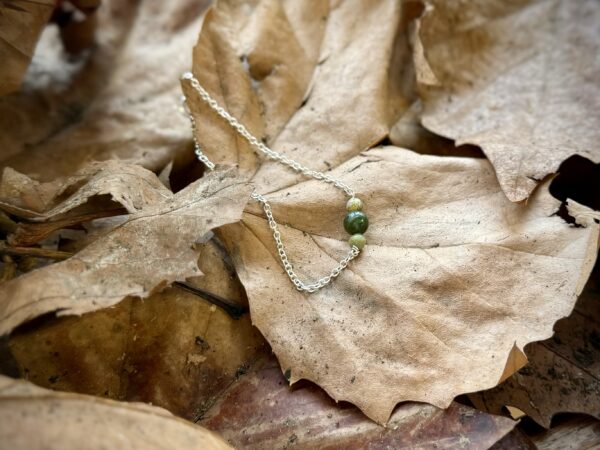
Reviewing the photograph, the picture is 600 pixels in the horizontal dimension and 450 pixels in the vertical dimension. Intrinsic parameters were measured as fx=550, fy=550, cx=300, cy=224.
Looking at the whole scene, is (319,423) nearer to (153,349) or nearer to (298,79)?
(153,349)

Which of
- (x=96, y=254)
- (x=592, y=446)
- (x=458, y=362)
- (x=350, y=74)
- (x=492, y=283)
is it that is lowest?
(x=592, y=446)

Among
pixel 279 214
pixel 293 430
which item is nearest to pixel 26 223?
pixel 279 214

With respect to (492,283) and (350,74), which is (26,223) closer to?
(350,74)

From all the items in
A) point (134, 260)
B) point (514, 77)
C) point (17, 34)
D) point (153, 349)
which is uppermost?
point (17, 34)

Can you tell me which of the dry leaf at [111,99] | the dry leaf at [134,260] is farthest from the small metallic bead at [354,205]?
the dry leaf at [111,99]

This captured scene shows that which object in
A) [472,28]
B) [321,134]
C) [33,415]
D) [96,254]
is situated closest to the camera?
[33,415]

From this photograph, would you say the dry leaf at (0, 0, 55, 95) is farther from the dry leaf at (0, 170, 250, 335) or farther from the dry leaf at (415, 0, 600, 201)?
the dry leaf at (415, 0, 600, 201)

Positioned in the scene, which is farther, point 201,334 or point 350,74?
point 350,74

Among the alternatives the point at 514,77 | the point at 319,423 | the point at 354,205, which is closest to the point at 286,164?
the point at 354,205
